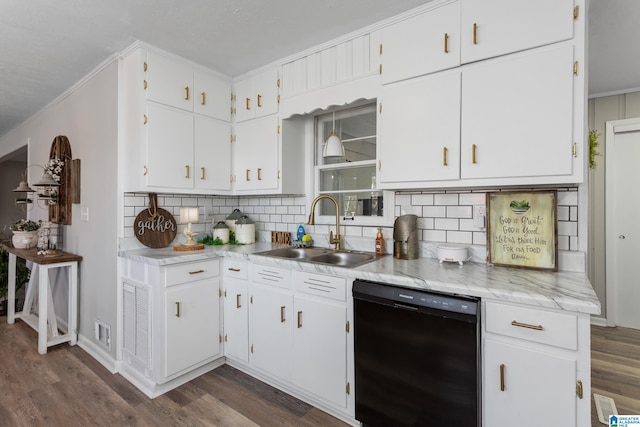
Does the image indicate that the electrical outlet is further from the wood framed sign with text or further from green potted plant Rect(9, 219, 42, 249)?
green potted plant Rect(9, 219, 42, 249)

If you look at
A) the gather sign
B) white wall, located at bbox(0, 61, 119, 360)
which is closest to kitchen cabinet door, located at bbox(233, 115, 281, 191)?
the gather sign

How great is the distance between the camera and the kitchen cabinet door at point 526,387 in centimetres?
129

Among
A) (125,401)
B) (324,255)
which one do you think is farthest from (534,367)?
(125,401)

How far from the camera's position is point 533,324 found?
1.34m

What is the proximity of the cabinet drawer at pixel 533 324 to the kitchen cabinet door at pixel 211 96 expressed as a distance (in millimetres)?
2601

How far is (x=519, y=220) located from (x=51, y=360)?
3.78 m

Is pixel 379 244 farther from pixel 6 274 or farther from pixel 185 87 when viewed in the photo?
pixel 6 274

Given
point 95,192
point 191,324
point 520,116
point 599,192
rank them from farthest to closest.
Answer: point 599,192 → point 95,192 → point 191,324 → point 520,116

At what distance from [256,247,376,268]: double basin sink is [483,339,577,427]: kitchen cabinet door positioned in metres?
1.04

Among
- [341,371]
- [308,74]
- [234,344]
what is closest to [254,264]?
[234,344]

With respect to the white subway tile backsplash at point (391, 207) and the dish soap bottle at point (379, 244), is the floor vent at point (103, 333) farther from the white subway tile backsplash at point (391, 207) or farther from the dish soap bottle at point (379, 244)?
the dish soap bottle at point (379, 244)

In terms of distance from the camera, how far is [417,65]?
1975mm

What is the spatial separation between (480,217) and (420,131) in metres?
0.68

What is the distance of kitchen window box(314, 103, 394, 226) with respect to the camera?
2.62m
